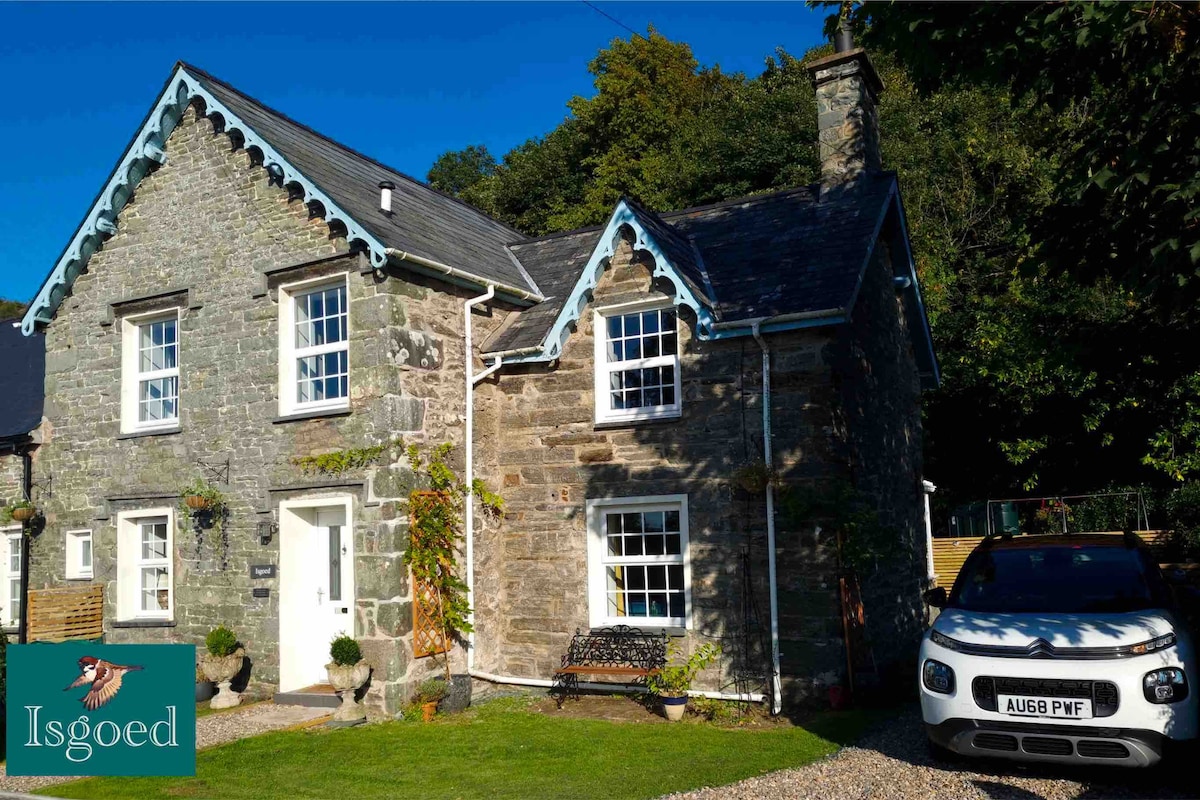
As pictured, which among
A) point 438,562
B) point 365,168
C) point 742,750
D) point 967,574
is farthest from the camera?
point 365,168

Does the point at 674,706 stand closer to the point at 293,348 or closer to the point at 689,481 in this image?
the point at 689,481

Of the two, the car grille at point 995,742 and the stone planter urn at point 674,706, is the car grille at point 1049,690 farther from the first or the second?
the stone planter urn at point 674,706

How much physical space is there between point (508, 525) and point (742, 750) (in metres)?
5.40

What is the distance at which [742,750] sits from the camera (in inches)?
394

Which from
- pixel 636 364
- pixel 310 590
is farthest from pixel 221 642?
pixel 636 364

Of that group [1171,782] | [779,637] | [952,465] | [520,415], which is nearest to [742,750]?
[779,637]

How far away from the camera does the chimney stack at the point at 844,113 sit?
15.4 meters

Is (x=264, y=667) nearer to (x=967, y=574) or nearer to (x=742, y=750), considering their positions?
(x=742, y=750)

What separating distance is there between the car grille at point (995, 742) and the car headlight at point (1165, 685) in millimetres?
1048

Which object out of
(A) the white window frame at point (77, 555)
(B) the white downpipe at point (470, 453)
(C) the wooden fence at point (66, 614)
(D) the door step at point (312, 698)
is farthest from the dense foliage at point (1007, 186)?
(A) the white window frame at point (77, 555)

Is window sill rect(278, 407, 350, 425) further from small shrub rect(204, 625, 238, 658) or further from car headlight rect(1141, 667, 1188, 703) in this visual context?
car headlight rect(1141, 667, 1188, 703)

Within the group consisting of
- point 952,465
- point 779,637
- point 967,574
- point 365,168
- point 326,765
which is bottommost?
point 326,765

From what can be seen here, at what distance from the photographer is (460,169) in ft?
171

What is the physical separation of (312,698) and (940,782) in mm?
8279
